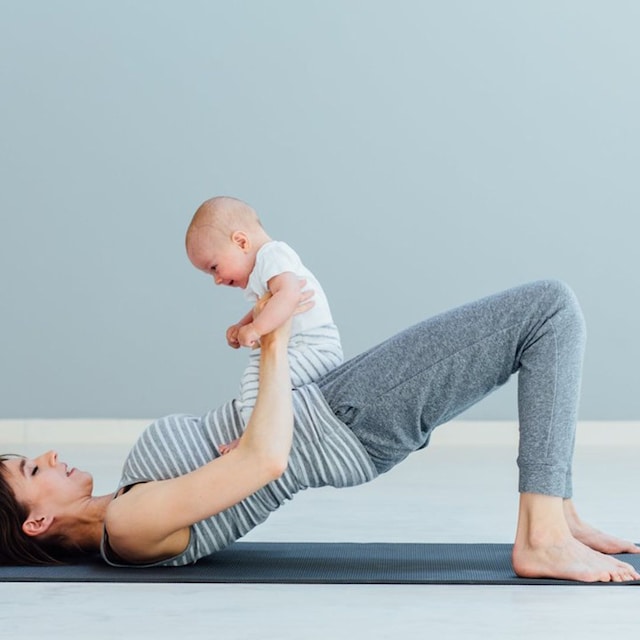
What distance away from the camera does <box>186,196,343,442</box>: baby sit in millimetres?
1992

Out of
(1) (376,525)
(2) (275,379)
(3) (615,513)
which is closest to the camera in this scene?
(2) (275,379)

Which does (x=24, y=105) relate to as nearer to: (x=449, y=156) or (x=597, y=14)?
(x=449, y=156)

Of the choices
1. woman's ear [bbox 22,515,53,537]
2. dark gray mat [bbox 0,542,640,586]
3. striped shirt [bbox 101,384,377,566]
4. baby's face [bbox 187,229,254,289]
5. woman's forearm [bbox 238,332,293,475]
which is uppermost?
baby's face [bbox 187,229,254,289]

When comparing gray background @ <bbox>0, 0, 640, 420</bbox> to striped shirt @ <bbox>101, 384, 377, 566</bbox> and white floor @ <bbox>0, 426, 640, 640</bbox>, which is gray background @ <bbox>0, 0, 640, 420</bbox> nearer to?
white floor @ <bbox>0, 426, 640, 640</bbox>

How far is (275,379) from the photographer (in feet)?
6.31

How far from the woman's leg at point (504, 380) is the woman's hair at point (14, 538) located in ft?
1.93

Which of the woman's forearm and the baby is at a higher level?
the baby

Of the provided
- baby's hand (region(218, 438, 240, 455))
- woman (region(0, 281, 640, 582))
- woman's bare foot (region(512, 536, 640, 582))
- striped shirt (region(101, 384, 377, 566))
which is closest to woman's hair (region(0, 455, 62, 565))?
woman (region(0, 281, 640, 582))

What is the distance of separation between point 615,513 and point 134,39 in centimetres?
336

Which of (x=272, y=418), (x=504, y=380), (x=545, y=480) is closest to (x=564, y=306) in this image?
(x=504, y=380)

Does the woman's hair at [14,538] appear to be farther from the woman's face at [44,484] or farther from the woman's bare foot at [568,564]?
the woman's bare foot at [568,564]

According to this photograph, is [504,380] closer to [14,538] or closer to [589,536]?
[589,536]

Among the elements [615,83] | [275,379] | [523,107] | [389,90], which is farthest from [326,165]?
[275,379]

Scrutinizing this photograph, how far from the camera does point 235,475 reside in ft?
6.26
